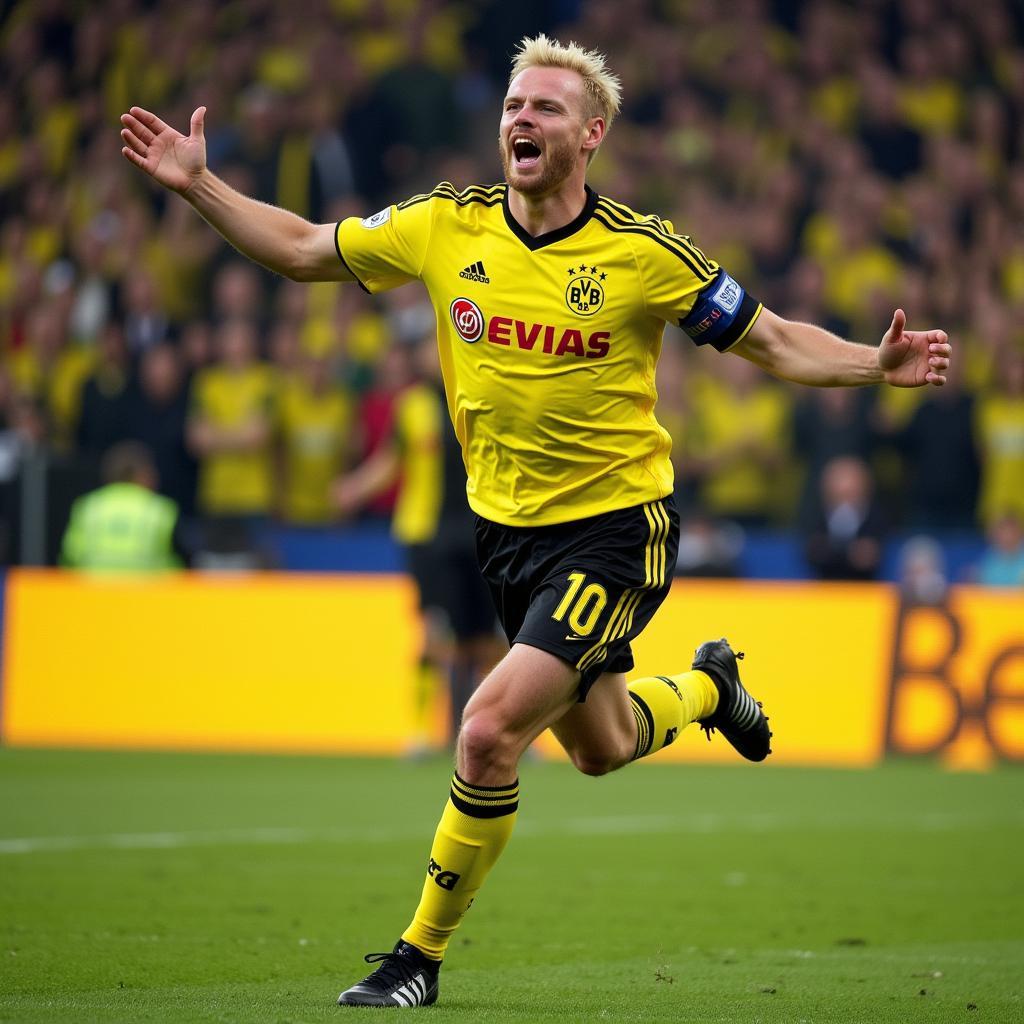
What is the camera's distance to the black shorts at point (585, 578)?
5.63 m

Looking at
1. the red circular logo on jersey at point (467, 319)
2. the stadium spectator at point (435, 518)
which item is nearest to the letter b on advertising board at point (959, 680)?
the stadium spectator at point (435, 518)

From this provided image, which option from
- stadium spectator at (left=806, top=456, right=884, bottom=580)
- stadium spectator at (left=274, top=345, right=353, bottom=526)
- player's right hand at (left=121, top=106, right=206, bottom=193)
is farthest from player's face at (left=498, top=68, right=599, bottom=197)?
stadium spectator at (left=274, top=345, right=353, bottom=526)

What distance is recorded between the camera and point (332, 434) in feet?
54.6

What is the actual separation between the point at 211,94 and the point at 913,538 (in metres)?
8.19

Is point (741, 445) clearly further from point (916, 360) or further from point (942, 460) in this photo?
point (916, 360)

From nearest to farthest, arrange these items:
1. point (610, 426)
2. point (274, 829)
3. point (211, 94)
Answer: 1. point (610, 426)
2. point (274, 829)
3. point (211, 94)

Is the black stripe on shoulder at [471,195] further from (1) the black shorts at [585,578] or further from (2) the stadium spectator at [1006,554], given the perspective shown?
(2) the stadium spectator at [1006,554]

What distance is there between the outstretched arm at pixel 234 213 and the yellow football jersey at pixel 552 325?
0.09 meters

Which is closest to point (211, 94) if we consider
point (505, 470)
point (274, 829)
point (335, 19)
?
point (335, 19)

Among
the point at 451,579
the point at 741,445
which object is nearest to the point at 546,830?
the point at 451,579

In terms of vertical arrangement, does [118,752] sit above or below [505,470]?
below

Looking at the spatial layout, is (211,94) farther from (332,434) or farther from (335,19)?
(332,434)

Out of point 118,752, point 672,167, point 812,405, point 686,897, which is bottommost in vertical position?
point 118,752

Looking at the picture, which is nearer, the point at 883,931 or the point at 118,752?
the point at 883,931
